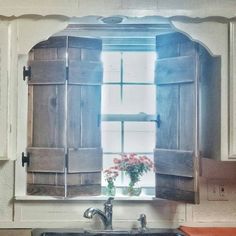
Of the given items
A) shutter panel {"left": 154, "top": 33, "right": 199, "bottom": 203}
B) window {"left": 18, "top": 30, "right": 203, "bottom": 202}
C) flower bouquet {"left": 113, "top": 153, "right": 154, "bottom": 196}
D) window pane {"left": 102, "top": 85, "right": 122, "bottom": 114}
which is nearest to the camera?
shutter panel {"left": 154, "top": 33, "right": 199, "bottom": 203}

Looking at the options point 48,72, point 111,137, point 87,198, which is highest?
point 48,72

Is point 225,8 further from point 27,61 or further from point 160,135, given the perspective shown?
point 27,61

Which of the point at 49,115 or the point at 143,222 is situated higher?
the point at 49,115

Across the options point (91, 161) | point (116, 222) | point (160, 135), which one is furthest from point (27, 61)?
point (116, 222)

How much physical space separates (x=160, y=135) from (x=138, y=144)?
207 mm

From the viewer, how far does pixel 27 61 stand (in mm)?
2199

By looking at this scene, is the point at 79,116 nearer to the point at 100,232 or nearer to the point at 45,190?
the point at 45,190

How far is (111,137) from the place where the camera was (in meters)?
2.35

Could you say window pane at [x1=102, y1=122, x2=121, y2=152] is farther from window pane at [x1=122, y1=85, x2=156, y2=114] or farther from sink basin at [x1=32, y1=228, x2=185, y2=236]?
sink basin at [x1=32, y1=228, x2=185, y2=236]

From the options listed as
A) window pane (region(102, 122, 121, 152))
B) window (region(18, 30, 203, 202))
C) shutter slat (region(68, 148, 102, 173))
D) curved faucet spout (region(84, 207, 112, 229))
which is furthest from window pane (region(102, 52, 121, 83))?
curved faucet spout (region(84, 207, 112, 229))

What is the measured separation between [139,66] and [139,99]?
7.3 inches

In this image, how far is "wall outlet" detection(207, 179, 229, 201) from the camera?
222 cm

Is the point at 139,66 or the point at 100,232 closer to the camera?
the point at 100,232

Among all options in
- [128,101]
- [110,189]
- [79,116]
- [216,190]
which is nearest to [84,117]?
[79,116]
